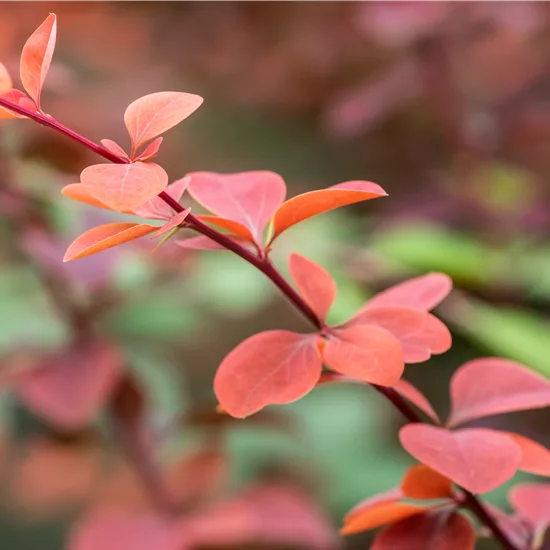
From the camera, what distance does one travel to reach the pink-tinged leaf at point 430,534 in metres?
0.25

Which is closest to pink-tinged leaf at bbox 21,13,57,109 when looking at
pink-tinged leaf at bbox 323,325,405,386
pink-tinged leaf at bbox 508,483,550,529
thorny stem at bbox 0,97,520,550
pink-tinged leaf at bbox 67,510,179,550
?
thorny stem at bbox 0,97,520,550

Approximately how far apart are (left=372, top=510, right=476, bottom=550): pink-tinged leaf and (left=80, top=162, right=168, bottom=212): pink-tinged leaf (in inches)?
6.4

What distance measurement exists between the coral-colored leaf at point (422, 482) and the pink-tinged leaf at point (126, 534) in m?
0.30

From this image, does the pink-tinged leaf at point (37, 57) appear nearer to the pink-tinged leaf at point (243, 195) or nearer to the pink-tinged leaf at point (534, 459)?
the pink-tinged leaf at point (243, 195)

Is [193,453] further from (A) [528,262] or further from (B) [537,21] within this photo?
(B) [537,21]

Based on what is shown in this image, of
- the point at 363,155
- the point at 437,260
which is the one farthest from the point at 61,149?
the point at 363,155

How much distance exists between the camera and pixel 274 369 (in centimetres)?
24

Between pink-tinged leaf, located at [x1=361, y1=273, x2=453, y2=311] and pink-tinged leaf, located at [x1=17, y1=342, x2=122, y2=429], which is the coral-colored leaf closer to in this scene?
pink-tinged leaf, located at [x1=361, y1=273, x2=453, y2=311]

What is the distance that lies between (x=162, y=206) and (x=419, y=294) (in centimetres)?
11

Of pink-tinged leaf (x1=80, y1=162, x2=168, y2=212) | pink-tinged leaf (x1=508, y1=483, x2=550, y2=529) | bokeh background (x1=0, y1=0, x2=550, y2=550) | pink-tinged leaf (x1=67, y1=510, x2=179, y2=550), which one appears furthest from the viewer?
bokeh background (x1=0, y1=0, x2=550, y2=550)

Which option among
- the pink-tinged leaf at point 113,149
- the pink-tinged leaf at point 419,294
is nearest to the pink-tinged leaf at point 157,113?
the pink-tinged leaf at point 113,149

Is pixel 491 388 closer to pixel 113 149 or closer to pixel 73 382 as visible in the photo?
pixel 113 149

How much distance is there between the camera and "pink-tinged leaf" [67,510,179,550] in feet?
1.67

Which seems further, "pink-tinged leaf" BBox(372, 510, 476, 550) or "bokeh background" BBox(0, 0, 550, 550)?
"bokeh background" BBox(0, 0, 550, 550)
